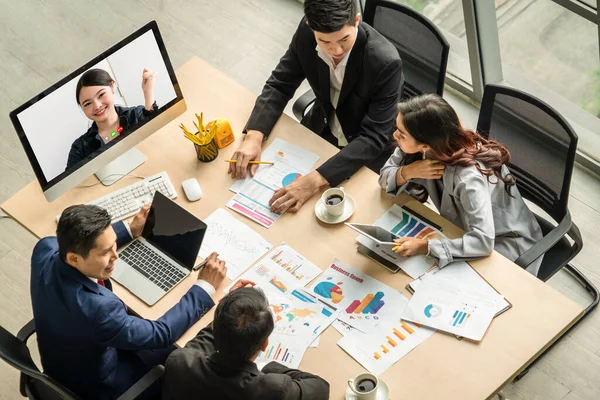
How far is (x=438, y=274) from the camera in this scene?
9.65 ft

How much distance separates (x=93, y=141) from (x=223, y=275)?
2.52 feet

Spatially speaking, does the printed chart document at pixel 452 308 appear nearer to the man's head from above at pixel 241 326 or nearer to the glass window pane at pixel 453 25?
the man's head from above at pixel 241 326

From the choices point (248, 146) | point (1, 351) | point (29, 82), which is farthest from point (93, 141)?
point (29, 82)

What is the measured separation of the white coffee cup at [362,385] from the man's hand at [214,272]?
25.7 inches

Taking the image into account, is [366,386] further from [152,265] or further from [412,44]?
[412,44]

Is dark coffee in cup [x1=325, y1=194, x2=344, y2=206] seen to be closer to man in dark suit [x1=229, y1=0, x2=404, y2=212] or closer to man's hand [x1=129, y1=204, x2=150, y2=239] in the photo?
man in dark suit [x1=229, y1=0, x2=404, y2=212]

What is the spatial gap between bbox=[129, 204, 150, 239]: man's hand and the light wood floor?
4.09 feet

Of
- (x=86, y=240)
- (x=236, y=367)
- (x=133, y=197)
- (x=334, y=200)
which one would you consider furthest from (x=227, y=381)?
(x=133, y=197)

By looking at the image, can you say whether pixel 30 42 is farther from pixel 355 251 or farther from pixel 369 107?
pixel 355 251

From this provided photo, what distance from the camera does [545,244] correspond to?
313 centimetres

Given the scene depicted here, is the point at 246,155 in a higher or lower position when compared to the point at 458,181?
lower

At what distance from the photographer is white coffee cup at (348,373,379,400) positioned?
2584 millimetres

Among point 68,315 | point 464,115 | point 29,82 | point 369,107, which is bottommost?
point 29,82

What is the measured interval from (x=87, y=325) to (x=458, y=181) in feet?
4.76
